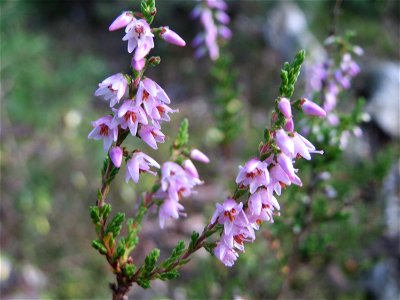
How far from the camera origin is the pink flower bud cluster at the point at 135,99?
5.05 ft

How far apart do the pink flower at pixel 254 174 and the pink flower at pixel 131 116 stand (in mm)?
321

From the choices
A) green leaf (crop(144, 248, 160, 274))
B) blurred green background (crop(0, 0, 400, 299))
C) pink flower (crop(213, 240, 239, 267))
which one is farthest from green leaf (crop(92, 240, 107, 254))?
blurred green background (crop(0, 0, 400, 299))

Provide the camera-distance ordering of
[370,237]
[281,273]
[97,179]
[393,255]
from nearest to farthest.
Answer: [281,273]
[370,237]
[393,255]
[97,179]

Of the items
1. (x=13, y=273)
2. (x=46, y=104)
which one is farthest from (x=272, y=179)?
(x=46, y=104)

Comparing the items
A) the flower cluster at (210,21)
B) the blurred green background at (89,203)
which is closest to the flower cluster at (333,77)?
the blurred green background at (89,203)

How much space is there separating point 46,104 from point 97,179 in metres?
1.12

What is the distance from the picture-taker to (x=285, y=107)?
1516 mm

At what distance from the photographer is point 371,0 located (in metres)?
8.83

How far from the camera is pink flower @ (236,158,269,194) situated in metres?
1.53

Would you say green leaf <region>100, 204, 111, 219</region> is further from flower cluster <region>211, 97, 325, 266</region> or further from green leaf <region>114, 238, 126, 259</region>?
flower cluster <region>211, 97, 325, 266</region>

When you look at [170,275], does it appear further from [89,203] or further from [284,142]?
[89,203]

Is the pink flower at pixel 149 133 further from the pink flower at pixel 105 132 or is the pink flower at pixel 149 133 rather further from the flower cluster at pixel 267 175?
the flower cluster at pixel 267 175

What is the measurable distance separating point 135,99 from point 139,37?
19cm

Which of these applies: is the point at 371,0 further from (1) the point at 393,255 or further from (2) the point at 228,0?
(1) the point at 393,255
